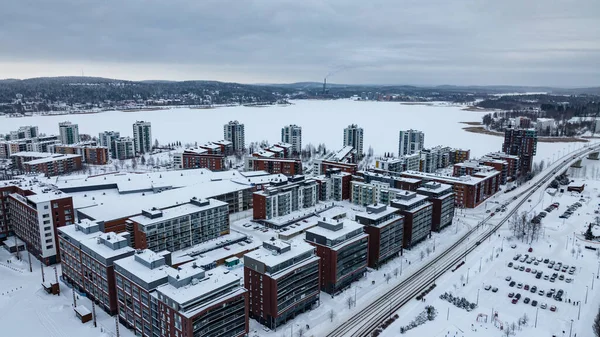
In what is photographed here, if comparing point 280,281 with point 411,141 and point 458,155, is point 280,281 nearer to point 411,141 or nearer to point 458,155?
point 458,155

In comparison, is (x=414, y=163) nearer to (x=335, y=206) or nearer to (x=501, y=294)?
(x=335, y=206)

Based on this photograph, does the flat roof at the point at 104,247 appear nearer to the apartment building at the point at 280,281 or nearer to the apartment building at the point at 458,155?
the apartment building at the point at 280,281

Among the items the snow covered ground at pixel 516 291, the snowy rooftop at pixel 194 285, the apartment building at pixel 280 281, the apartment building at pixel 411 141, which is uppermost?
the apartment building at pixel 411 141

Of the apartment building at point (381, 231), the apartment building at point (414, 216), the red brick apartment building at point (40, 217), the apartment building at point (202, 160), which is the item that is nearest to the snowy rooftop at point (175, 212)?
the red brick apartment building at point (40, 217)

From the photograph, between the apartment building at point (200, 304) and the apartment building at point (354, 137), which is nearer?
the apartment building at point (200, 304)

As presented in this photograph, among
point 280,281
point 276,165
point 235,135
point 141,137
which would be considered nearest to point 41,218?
point 280,281

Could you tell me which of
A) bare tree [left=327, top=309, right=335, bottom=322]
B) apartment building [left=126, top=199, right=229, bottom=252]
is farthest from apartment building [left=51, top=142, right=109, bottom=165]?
bare tree [left=327, top=309, right=335, bottom=322]
